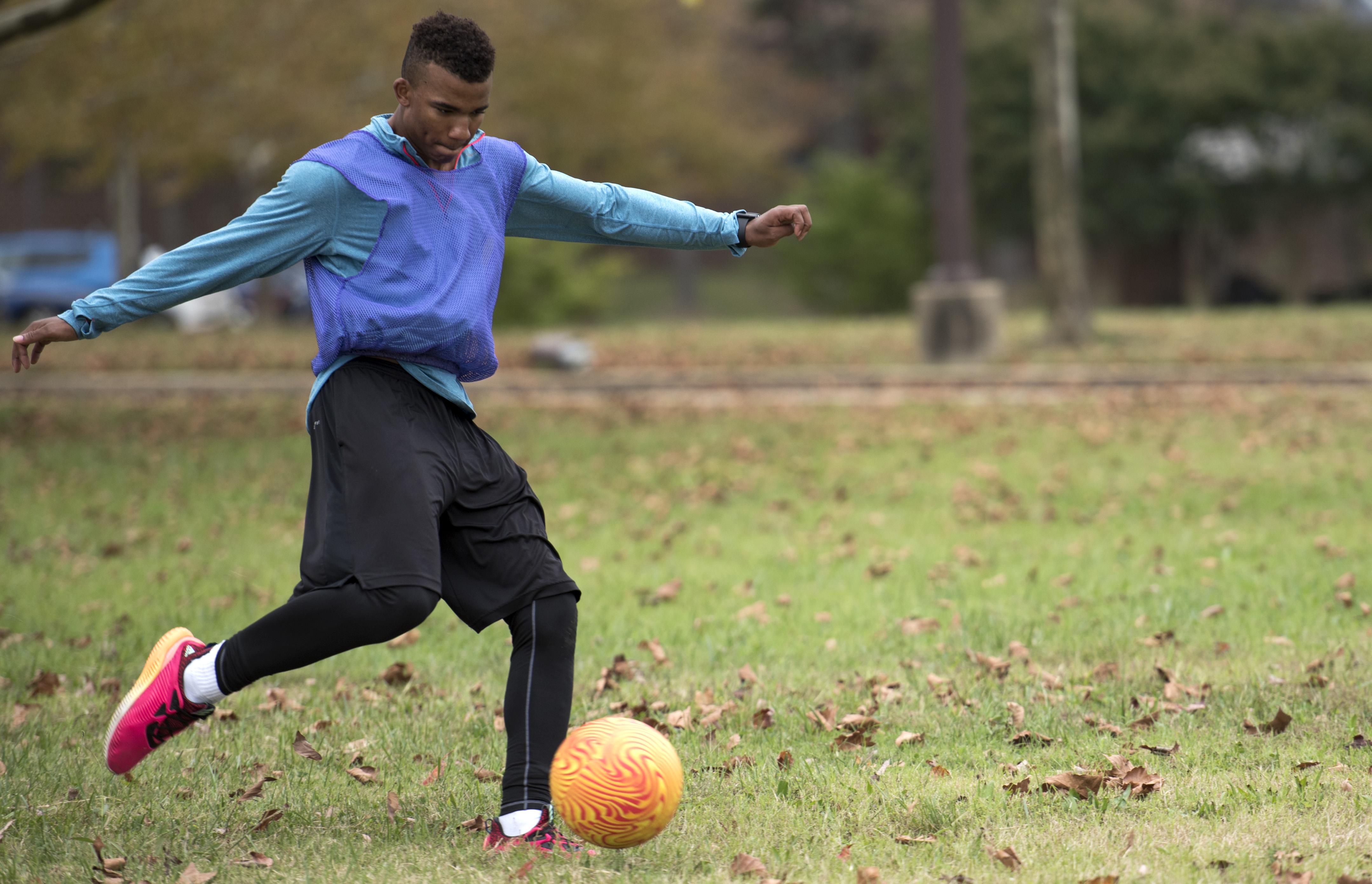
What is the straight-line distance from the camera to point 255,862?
3.63m

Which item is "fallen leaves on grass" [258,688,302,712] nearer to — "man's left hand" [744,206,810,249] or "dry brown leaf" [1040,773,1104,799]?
"man's left hand" [744,206,810,249]

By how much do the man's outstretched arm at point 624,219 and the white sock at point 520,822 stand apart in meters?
1.52

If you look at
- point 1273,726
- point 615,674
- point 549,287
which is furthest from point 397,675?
point 549,287

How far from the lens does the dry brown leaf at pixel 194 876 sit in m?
3.50

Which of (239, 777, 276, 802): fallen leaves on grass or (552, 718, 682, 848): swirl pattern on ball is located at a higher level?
(552, 718, 682, 848): swirl pattern on ball

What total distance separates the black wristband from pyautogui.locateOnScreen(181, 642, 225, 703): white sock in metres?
1.76

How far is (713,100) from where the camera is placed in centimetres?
3984

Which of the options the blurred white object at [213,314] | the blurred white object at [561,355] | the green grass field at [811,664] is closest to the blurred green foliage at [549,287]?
the blurred white object at [213,314]

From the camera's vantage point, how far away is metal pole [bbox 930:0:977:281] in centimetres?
1666

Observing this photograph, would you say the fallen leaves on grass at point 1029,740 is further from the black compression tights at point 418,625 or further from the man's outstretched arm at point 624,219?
the man's outstretched arm at point 624,219

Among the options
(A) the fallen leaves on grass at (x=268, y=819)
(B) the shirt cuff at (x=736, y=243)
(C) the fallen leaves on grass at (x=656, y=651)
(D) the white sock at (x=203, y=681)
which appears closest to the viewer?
(D) the white sock at (x=203, y=681)

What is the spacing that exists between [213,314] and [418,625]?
33457mm

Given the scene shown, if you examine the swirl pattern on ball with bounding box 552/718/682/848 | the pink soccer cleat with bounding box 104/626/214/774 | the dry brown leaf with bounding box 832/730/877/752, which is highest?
the pink soccer cleat with bounding box 104/626/214/774

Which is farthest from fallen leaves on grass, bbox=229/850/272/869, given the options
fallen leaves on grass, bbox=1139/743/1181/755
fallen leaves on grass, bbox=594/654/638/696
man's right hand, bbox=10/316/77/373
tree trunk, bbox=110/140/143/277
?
tree trunk, bbox=110/140/143/277
